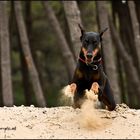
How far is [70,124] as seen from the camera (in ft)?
25.5

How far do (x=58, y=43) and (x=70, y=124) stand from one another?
7147 millimetres

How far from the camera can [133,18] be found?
47.7 feet

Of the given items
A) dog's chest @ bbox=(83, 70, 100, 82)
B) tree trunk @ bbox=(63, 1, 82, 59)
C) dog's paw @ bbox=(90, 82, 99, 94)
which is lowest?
dog's paw @ bbox=(90, 82, 99, 94)

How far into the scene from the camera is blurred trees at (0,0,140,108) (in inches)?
540

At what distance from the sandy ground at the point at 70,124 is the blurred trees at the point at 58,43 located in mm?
4123

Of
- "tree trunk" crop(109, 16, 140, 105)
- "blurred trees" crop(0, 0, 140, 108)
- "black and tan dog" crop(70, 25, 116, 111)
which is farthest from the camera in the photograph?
"tree trunk" crop(109, 16, 140, 105)

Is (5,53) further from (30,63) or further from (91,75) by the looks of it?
(91,75)

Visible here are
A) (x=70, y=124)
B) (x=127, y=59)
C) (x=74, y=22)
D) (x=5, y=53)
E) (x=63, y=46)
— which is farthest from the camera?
(x=127, y=59)

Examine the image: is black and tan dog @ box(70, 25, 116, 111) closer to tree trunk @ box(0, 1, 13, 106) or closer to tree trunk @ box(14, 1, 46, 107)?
tree trunk @ box(0, 1, 13, 106)

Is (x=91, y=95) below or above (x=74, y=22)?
below

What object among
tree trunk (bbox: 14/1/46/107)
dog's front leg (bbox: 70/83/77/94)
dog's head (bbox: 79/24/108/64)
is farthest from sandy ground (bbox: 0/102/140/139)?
tree trunk (bbox: 14/1/46/107)

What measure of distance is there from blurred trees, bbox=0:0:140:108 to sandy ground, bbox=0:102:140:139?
4123 millimetres

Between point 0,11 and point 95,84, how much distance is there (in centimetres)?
610

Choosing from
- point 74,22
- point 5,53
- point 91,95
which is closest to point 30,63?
point 5,53
